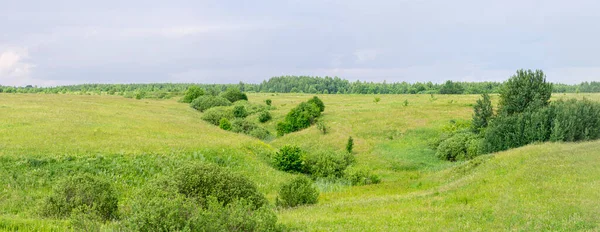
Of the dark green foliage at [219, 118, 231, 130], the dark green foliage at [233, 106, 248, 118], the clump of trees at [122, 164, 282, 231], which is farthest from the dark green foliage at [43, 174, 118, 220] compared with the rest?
the dark green foliage at [233, 106, 248, 118]

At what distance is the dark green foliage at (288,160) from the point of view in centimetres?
3447

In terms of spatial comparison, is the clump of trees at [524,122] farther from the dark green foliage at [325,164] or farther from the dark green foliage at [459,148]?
the dark green foliage at [325,164]

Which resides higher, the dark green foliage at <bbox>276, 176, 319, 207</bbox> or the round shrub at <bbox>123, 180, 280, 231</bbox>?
the round shrub at <bbox>123, 180, 280, 231</bbox>

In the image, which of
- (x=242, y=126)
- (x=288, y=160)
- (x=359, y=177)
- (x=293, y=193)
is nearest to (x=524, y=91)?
(x=359, y=177)

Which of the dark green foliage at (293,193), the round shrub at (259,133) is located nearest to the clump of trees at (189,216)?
the dark green foliage at (293,193)

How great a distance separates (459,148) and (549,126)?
9360 millimetres

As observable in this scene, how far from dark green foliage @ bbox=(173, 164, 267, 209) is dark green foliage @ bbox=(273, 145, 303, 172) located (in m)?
19.6

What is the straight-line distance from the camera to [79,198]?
14.0 m

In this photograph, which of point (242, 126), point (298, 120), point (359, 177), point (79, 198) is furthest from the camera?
point (298, 120)

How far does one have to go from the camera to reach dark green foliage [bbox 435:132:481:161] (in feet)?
132

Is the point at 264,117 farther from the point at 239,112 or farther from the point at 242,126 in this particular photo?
the point at 242,126

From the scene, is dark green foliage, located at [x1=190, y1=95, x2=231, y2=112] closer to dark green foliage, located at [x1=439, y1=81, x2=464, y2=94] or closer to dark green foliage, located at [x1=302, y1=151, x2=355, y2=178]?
dark green foliage, located at [x1=302, y1=151, x2=355, y2=178]

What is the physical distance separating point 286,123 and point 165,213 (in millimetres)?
52040

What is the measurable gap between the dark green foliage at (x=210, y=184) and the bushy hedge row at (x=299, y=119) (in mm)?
45307
